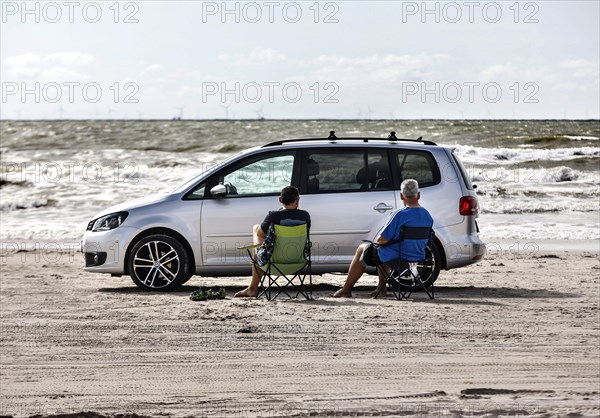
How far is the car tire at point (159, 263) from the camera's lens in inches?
484

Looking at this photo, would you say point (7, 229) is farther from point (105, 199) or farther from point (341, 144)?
point (341, 144)

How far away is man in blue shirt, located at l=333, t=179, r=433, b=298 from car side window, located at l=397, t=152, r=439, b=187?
81 cm

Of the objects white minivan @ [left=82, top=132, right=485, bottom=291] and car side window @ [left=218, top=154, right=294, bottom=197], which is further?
car side window @ [left=218, top=154, right=294, bottom=197]

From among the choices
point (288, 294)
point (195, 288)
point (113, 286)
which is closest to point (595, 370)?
point (288, 294)

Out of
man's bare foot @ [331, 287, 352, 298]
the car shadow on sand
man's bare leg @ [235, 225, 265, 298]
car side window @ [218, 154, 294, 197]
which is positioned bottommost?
the car shadow on sand

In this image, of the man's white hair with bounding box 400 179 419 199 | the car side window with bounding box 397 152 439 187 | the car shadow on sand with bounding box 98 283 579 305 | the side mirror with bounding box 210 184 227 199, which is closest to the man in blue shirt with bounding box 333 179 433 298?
the man's white hair with bounding box 400 179 419 199

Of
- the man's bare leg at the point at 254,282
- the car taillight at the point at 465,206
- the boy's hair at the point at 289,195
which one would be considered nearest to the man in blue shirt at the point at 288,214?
the boy's hair at the point at 289,195

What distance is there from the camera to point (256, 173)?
1271 cm

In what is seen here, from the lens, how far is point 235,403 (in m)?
6.66

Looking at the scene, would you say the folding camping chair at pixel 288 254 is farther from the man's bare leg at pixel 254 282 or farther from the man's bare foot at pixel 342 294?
the man's bare foot at pixel 342 294

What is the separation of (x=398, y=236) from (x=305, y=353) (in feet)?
10.7

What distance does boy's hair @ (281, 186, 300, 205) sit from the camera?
37.1 ft

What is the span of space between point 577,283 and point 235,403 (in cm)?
719

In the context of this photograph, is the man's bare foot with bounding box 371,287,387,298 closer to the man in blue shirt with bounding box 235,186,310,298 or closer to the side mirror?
the man in blue shirt with bounding box 235,186,310,298
